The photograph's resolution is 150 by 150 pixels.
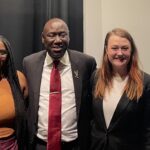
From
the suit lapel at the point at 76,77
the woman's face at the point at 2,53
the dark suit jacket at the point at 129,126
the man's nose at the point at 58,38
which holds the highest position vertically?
the man's nose at the point at 58,38

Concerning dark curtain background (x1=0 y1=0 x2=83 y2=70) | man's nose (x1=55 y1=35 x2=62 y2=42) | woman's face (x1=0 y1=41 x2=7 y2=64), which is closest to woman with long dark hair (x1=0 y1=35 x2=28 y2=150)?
woman's face (x1=0 y1=41 x2=7 y2=64)

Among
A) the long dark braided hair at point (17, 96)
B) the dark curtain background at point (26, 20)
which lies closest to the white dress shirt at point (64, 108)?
the long dark braided hair at point (17, 96)

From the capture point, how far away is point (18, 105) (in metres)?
1.98

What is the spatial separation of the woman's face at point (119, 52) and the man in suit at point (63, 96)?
275mm

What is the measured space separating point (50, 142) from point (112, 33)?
0.79m

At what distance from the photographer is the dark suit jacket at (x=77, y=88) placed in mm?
1987

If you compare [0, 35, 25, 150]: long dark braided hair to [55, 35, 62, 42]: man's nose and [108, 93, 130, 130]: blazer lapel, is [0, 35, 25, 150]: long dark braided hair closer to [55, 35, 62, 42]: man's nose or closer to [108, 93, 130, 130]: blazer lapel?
[55, 35, 62, 42]: man's nose

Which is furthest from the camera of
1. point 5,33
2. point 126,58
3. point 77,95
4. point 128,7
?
point 128,7

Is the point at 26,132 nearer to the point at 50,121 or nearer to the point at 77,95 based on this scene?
the point at 50,121

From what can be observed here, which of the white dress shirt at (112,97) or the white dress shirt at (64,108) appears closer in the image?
the white dress shirt at (112,97)

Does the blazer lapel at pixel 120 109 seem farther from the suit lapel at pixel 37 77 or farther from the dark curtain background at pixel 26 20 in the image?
the dark curtain background at pixel 26 20

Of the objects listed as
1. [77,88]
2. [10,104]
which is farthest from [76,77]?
[10,104]

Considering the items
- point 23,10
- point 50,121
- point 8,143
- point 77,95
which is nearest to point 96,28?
point 23,10

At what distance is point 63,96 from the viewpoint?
6.61ft
